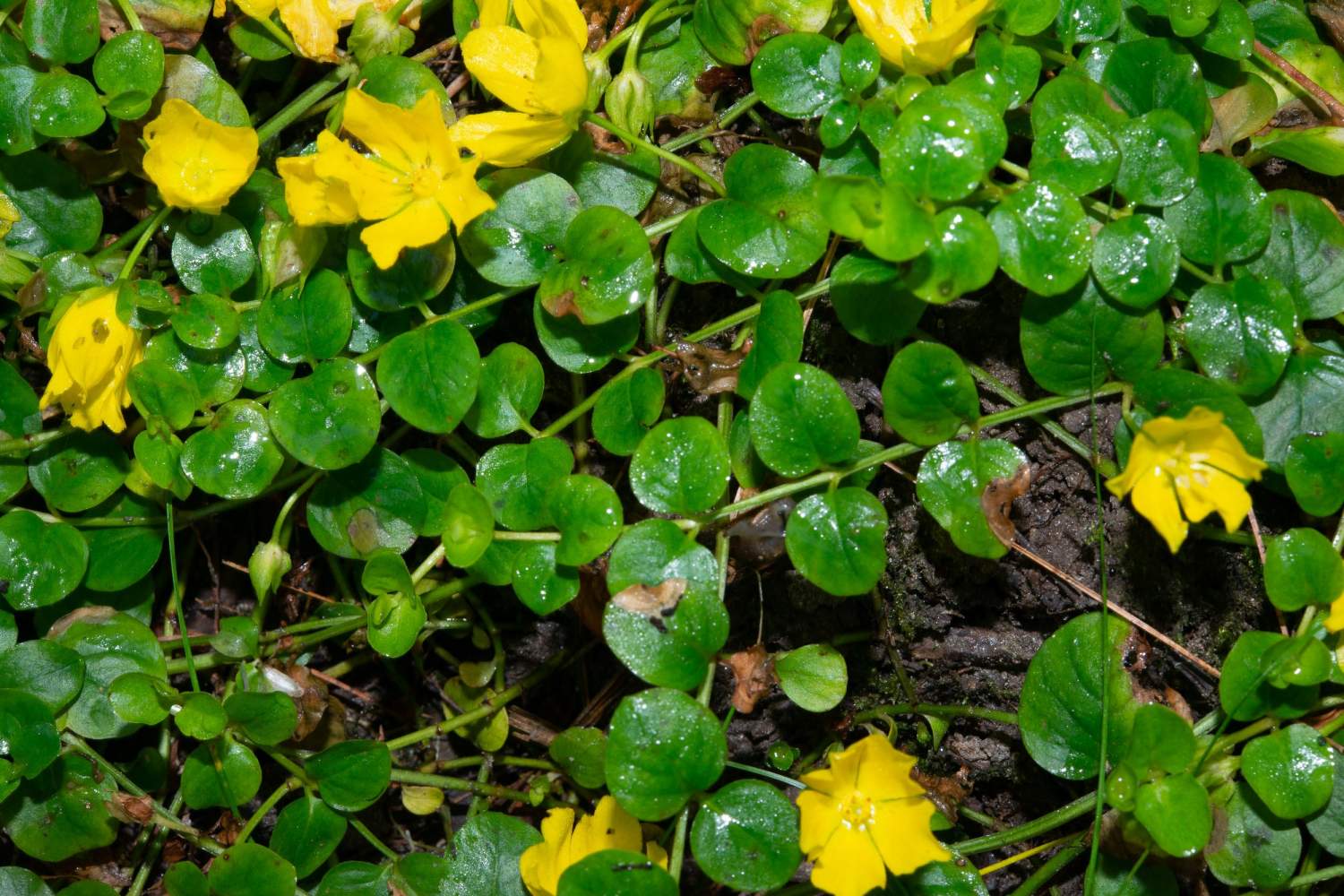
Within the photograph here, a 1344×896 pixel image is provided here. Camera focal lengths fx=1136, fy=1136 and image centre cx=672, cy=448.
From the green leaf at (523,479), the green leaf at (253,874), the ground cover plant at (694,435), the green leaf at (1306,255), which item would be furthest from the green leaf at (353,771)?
the green leaf at (1306,255)

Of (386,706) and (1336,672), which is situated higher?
(1336,672)

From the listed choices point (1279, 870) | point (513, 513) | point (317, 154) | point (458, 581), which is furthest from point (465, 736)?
point (1279, 870)

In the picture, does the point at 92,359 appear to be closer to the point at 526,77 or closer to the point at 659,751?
the point at 526,77

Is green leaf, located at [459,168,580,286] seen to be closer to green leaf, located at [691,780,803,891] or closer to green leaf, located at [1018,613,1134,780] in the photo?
green leaf, located at [691,780,803,891]

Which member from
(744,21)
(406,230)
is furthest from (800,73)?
(406,230)

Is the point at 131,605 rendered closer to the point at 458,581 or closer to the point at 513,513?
the point at 458,581

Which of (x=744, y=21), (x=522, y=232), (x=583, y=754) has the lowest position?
(x=583, y=754)
